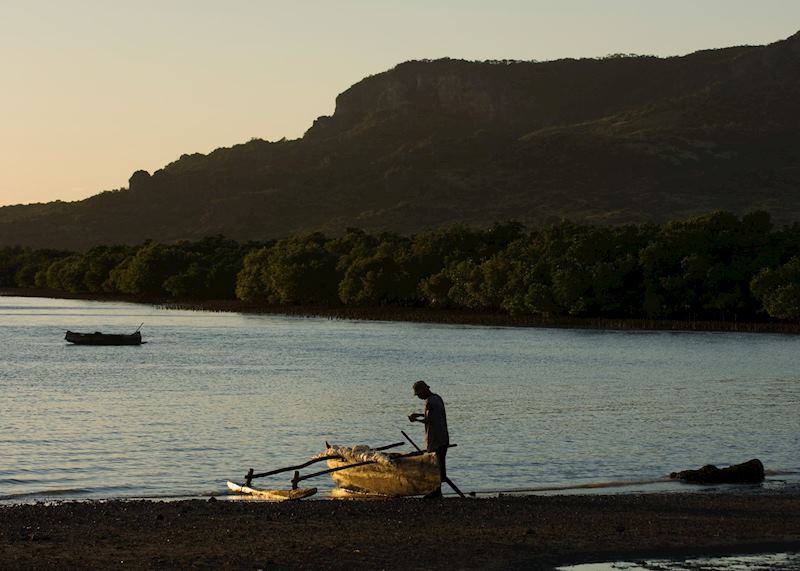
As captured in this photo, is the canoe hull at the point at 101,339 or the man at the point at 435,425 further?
the canoe hull at the point at 101,339

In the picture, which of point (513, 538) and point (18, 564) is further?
point (513, 538)

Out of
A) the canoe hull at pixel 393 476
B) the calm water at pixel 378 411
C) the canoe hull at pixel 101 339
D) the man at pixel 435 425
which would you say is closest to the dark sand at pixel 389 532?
the canoe hull at pixel 393 476

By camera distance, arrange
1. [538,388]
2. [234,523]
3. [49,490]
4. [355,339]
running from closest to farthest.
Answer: [234,523]
[49,490]
[538,388]
[355,339]

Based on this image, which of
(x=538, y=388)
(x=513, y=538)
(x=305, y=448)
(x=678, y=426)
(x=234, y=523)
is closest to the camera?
(x=513, y=538)

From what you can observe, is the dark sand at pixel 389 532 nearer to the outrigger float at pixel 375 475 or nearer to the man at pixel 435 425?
the outrigger float at pixel 375 475

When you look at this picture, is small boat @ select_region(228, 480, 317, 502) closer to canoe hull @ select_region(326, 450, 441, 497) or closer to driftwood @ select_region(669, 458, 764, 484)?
canoe hull @ select_region(326, 450, 441, 497)

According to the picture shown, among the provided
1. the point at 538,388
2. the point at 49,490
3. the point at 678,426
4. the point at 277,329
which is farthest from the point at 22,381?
the point at 277,329

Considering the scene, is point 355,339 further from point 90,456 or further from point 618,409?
point 90,456

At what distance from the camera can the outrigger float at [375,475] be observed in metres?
33.0

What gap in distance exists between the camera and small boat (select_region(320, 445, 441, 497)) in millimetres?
32938

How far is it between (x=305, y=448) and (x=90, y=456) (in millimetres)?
8072

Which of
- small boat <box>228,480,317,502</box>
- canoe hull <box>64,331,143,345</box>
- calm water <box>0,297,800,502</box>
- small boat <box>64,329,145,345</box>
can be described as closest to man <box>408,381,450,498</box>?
small boat <box>228,480,317,502</box>

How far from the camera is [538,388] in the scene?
285 ft

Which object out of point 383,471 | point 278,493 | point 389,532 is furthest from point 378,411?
point 389,532
